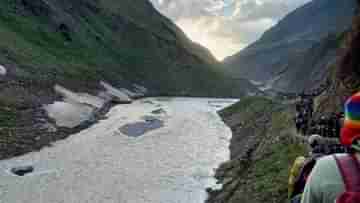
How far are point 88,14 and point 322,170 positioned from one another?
5112 inches

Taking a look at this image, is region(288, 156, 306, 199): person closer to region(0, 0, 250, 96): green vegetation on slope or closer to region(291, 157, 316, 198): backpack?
region(291, 157, 316, 198): backpack

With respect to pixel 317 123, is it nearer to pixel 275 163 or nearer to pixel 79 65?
pixel 275 163

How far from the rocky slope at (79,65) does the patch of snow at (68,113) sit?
249mm

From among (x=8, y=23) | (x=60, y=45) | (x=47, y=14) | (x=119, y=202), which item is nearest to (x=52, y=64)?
(x=8, y=23)

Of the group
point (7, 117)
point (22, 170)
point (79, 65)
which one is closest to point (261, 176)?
point (22, 170)

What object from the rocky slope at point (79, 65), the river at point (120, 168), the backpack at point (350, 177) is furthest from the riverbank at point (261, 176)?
the rocky slope at point (79, 65)

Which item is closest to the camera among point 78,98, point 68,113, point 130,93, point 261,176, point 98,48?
point 261,176

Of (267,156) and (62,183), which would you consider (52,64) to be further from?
(267,156)

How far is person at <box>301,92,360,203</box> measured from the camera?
9.25ft

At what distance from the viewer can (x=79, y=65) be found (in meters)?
81.1

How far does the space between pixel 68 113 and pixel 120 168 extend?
66.3ft

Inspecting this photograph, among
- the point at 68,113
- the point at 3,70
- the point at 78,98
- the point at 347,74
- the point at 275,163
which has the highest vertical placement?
the point at 3,70

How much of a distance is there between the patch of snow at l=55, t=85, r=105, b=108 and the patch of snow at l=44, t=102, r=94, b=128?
200 centimetres

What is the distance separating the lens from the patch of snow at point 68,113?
40.9 m
